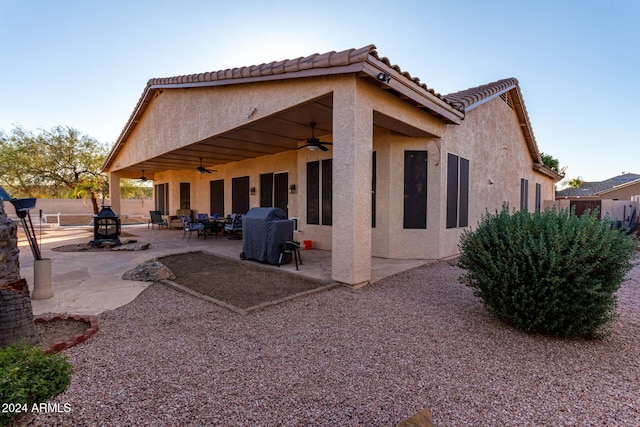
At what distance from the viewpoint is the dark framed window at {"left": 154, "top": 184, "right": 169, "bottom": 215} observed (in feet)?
56.7

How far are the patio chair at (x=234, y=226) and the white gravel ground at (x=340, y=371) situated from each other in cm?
717

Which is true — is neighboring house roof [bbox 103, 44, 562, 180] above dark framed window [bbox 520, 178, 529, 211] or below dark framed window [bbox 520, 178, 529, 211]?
above

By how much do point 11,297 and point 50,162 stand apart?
23.8 metres

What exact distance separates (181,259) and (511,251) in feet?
23.4

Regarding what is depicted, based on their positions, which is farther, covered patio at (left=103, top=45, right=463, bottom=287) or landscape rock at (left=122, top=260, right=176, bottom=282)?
landscape rock at (left=122, top=260, right=176, bottom=282)


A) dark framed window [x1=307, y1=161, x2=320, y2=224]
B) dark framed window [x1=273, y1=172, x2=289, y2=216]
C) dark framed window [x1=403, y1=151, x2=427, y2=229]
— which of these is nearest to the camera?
dark framed window [x1=403, y1=151, x2=427, y2=229]

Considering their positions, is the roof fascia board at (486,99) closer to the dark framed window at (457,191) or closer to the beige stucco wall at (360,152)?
the beige stucco wall at (360,152)

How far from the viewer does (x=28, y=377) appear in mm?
1800

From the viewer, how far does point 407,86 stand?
5.65 m

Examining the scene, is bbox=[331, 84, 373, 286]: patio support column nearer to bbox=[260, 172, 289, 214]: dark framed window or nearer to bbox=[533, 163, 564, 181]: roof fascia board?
bbox=[260, 172, 289, 214]: dark framed window

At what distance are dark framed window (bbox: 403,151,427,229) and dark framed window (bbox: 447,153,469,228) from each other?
0.74 m

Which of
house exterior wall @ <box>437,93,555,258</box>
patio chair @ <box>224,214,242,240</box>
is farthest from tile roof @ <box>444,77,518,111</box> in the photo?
patio chair @ <box>224,214,242,240</box>

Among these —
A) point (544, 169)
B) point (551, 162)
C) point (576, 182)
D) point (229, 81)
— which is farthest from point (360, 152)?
point (576, 182)

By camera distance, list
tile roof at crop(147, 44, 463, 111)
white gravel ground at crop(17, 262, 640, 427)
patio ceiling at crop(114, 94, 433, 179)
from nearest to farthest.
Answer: white gravel ground at crop(17, 262, 640, 427) < tile roof at crop(147, 44, 463, 111) < patio ceiling at crop(114, 94, 433, 179)
